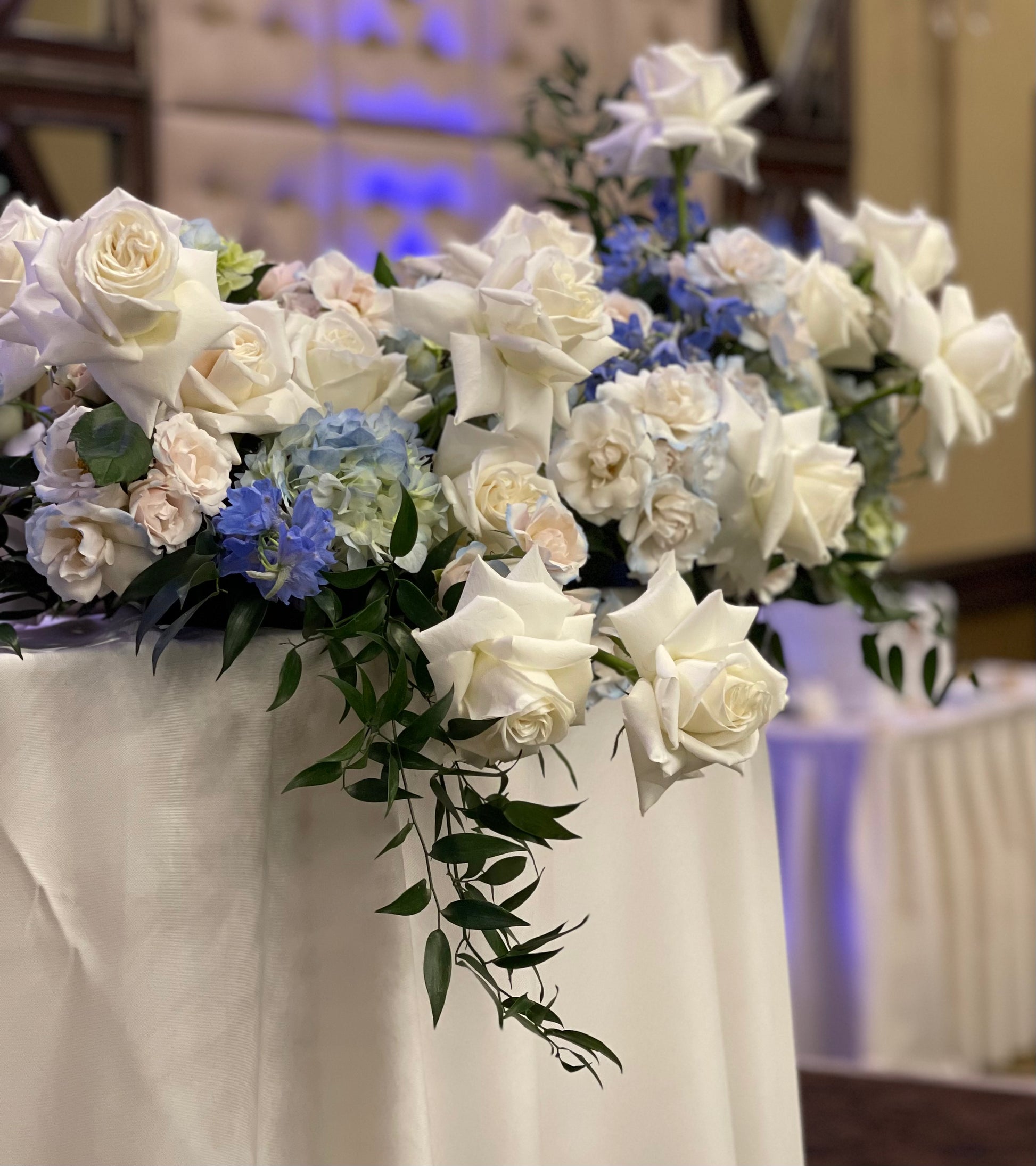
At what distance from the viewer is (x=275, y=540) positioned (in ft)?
2.62

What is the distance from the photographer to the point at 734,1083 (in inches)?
43.1

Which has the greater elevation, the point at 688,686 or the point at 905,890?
the point at 688,686

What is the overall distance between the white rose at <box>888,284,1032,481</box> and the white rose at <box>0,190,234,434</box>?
1.91 feet

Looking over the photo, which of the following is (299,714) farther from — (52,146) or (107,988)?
(52,146)

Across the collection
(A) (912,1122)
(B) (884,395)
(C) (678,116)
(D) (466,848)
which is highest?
(C) (678,116)

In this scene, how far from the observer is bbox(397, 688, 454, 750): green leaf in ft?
2.47

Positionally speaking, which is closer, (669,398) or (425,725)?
(425,725)

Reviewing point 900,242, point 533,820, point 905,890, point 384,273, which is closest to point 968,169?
point 905,890

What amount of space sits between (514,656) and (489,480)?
0.15 m

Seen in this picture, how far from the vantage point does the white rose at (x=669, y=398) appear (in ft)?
3.12

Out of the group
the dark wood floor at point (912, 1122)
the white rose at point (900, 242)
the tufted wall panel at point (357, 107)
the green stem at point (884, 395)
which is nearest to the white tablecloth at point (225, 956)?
the green stem at point (884, 395)

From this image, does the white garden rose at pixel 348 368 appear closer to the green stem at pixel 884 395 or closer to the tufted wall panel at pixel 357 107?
the green stem at pixel 884 395

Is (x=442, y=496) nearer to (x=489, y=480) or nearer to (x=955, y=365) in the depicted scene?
(x=489, y=480)

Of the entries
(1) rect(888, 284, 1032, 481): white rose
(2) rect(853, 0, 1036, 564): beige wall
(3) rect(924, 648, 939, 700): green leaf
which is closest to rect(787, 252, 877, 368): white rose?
(1) rect(888, 284, 1032, 481): white rose
